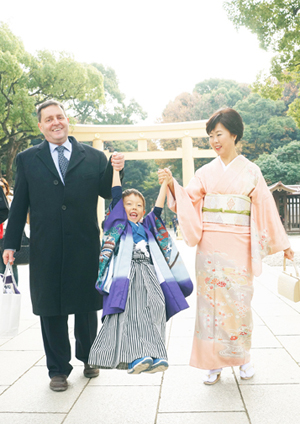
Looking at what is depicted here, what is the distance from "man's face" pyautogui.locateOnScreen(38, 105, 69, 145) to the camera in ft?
8.96

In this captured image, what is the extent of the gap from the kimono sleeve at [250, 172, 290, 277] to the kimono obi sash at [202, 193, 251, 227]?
5 cm

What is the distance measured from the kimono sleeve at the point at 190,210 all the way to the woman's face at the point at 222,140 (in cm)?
27

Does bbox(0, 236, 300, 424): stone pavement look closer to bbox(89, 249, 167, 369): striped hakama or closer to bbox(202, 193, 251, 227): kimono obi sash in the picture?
bbox(89, 249, 167, 369): striped hakama

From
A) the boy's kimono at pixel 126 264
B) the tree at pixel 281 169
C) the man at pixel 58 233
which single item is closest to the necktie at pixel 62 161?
the man at pixel 58 233

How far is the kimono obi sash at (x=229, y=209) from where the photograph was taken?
2.76 meters

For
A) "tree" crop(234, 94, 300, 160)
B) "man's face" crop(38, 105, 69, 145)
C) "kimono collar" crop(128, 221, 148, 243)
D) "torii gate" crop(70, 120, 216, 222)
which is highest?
"tree" crop(234, 94, 300, 160)

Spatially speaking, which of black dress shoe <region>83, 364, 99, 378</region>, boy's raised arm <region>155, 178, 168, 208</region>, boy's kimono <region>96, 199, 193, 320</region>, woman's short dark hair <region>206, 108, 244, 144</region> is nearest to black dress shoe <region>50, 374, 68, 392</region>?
black dress shoe <region>83, 364, 99, 378</region>

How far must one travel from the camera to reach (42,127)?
9.18 ft

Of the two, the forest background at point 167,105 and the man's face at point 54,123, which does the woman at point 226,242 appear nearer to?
the man's face at point 54,123

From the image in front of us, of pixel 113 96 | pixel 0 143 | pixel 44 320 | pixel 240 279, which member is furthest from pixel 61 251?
pixel 113 96

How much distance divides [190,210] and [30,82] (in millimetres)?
12741

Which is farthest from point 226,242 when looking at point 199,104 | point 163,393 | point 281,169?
point 199,104

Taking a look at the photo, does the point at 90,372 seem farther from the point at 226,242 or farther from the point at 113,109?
the point at 113,109

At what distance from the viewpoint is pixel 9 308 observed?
2.62 meters
